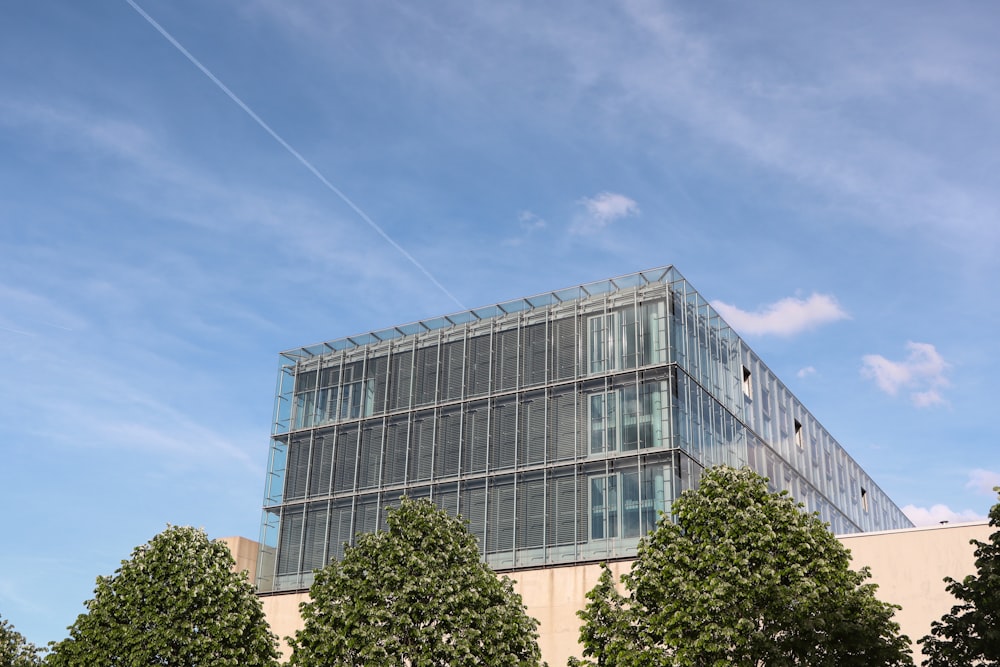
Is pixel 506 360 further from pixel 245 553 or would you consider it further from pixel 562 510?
pixel 245 553

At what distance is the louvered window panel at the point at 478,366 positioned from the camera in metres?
64.7

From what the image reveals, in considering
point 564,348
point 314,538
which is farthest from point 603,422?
point 314,538

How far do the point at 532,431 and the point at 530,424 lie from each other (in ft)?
1.58

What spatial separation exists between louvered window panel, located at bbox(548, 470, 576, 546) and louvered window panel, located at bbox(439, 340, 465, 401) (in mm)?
9112

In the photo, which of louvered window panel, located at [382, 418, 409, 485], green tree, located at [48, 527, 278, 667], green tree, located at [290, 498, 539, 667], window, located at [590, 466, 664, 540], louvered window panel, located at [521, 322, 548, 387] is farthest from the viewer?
louvered window panel, located at [382, 418, 409, 485]

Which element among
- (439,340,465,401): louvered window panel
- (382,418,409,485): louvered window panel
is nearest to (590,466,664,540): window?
(439,340,465,401): louvered window panel

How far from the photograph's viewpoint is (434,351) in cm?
6781

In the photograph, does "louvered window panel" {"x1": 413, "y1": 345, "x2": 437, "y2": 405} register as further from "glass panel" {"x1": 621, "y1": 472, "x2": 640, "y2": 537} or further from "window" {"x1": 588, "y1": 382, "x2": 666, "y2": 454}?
"glass panel" {"x1": 621, "y1": 472, "x2": 640, "y2": 537}

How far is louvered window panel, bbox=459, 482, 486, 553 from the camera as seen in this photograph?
61.2 m

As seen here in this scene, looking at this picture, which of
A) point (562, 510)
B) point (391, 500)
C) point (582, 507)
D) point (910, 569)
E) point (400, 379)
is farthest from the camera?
point (400, 379)

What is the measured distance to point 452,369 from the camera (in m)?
66.4

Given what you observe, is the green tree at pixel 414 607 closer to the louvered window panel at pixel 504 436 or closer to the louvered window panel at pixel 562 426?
the louvered window panel at pixel 562 426

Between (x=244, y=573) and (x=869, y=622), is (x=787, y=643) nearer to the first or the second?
(x=869, y=622)

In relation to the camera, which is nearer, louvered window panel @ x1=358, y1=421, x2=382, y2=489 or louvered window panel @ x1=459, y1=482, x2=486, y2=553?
louvered window panel @ x1=459, y1=482, x2=486, y2=553
